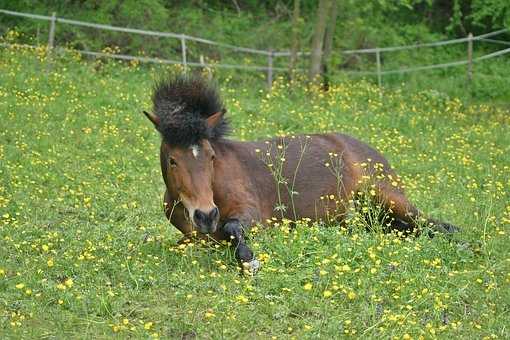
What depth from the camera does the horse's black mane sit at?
26.8 feet

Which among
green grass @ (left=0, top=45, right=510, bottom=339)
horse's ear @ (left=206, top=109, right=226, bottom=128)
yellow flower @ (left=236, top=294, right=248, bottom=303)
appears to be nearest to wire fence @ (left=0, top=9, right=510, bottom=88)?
green grass @ (left=0, top=45, right=510, bottom=339)

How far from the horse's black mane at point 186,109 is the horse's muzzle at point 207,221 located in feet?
2.56

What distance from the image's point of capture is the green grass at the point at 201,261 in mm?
6391

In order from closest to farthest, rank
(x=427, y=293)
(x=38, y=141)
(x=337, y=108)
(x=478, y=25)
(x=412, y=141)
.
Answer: (x=427, y=293), (x=38, y=141), (x=412, y=141), (x=337, y=108), (x=478, y=25)

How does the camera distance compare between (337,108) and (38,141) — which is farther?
(337,108)

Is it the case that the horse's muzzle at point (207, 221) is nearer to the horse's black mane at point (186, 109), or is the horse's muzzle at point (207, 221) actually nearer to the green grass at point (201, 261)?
the green grass at point (201, 261)

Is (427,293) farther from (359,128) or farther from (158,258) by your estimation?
(359,128)

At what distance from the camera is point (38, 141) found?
46.0ft

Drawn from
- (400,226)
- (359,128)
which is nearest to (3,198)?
(400,226)

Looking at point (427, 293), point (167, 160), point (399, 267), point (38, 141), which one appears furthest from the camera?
point (38, 141)

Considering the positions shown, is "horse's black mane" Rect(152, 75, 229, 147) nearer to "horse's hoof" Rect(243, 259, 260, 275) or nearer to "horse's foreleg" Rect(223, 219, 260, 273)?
"horse's foreleg" Rect(223, 219, 260, 273)

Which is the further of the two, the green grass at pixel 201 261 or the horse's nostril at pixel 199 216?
the horse's nostril at pixel 199 216

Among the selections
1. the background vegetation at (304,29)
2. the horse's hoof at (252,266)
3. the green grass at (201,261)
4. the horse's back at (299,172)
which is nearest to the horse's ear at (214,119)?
the horse's back at (299,172)

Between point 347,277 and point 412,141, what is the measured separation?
939cm
